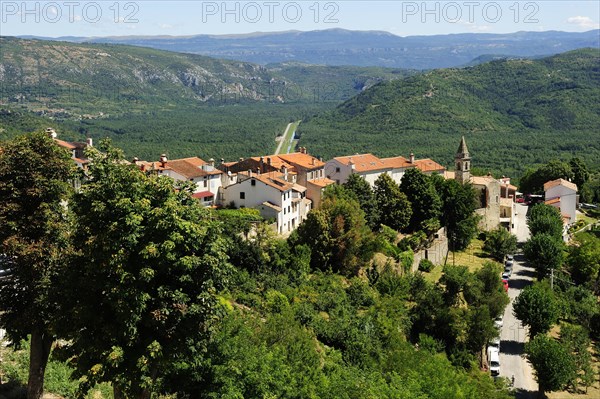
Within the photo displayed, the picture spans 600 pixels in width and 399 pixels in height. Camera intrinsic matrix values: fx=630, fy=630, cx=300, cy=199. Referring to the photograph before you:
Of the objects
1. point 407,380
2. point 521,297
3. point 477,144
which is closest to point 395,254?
point 521,297

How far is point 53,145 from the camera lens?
713 inches

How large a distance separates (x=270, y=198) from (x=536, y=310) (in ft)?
66.9

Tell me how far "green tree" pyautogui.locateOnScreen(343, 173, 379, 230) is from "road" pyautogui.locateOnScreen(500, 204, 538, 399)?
12796 mm

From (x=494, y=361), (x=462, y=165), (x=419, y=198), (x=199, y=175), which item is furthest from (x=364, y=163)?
(x=494, y=361)

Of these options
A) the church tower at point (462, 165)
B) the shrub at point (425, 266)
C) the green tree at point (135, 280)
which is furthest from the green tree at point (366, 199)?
the green tree at point (135, 280)

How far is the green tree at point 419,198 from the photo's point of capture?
53.7 m

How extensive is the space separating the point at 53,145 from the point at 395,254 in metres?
33.3

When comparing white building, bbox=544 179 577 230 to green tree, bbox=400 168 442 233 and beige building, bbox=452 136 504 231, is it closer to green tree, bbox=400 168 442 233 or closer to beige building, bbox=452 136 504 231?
beige building, bbox=452 136 504 231

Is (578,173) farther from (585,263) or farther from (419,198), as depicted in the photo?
(419,198)

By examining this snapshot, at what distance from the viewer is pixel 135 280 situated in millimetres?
15195

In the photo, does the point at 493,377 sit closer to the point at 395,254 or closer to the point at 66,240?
the point at 395,254

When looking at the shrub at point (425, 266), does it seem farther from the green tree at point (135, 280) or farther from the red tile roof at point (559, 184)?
the green tree at point (135, 280)

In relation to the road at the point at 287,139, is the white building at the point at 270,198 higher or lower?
higher

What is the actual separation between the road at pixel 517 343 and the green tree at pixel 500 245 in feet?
6.28
